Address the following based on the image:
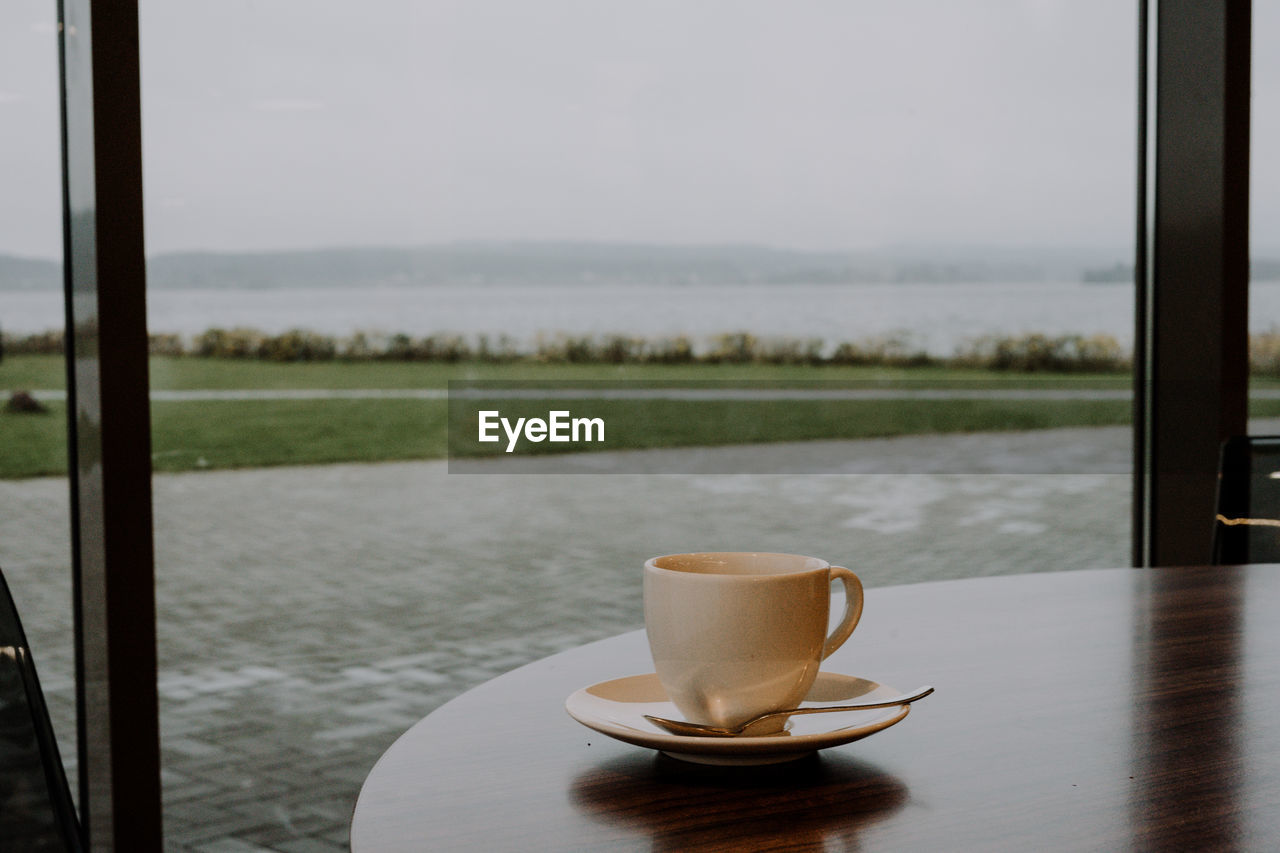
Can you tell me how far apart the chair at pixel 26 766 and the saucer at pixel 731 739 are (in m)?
0.30

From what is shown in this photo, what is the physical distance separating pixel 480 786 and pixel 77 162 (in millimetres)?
1289

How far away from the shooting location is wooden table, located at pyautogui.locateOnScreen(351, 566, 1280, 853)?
54 cm

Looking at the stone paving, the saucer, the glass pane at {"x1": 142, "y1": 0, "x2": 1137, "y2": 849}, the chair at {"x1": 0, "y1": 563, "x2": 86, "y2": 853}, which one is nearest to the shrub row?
the glass pane at {"x1": 142, "y1": 0, "x2": 1137, "y2": 849}

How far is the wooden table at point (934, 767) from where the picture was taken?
21.3 inches

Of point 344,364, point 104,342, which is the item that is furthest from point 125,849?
point 344,364

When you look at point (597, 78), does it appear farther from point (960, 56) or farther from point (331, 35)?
point (960, 56)

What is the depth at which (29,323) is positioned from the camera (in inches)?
67.7

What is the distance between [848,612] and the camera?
0.68 meters

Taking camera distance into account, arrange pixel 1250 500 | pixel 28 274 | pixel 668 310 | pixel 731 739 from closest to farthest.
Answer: pixel 731 739
pixel 1250 500
pixel 28 274
pixel 668 310

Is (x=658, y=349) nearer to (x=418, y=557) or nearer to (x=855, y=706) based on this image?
(x=418, y=557)

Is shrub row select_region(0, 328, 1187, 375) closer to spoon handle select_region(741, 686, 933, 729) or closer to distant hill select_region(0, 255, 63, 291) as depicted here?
distant hill select_region(0, 255, 63, 291)

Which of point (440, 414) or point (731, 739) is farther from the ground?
point (440, 414)

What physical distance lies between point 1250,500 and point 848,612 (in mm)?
A: 1141

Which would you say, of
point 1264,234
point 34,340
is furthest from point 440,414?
point 1264,234
